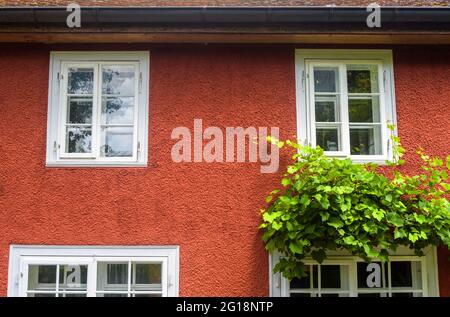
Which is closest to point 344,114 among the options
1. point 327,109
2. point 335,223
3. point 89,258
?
point 327,109

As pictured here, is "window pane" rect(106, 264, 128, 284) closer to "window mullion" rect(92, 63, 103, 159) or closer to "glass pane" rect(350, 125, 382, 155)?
"window mullion" rect(92, 63, 103, 159)

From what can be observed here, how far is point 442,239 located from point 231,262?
7.79 feet

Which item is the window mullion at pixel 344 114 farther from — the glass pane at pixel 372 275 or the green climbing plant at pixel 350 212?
the glass pane at pixel 372 275

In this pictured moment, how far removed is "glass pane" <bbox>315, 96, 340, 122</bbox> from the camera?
683cm

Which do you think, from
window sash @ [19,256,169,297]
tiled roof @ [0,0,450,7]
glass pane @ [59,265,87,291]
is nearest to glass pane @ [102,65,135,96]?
tiled roof @ [0,0,450,7]

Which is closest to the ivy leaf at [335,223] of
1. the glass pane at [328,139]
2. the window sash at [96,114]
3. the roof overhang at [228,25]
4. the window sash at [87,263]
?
the glass pane at [328,139]

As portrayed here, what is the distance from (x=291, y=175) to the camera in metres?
6.51

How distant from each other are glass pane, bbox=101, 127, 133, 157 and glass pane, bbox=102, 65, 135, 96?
484 mm

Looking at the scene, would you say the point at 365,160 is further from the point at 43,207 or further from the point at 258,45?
the point at 43,207

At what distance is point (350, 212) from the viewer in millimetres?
5883

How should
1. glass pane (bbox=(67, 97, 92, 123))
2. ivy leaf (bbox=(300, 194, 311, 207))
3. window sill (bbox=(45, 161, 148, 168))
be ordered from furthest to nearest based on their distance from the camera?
1. glass pane (bbox=(67, 97, 92, 123))
2. window sill (bbox=(45, 161, 148, 168))
3. ivy leaf (bbox=(300, 194, 311, 207))

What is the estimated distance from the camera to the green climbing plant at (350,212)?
19.3 ft

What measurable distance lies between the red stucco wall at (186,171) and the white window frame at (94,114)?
0.28 feet

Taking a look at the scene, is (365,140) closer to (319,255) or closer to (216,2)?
(319,255)
